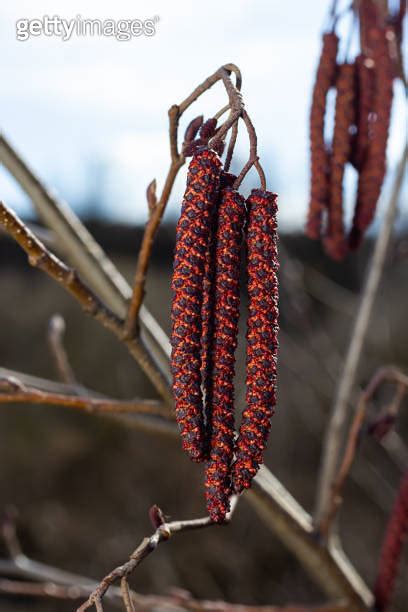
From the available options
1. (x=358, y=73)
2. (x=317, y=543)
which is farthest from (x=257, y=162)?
(x=317, y=543)

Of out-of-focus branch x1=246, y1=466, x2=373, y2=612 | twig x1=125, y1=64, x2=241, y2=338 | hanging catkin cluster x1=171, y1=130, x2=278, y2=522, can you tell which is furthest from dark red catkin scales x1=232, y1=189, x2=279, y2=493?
out-of-focus branch x1=246, y1=466, x2=373, y2=612

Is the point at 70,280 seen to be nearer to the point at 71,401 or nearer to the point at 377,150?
the point at 71,401

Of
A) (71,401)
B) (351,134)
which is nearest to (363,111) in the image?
(351,134)

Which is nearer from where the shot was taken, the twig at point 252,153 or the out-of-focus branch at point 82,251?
the twig at point 252,153

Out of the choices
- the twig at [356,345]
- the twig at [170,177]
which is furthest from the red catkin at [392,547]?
the twig at [170,177]

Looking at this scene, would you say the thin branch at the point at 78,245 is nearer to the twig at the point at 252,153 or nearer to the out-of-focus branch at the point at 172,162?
the out-of-focus branch at the point at 172,162
